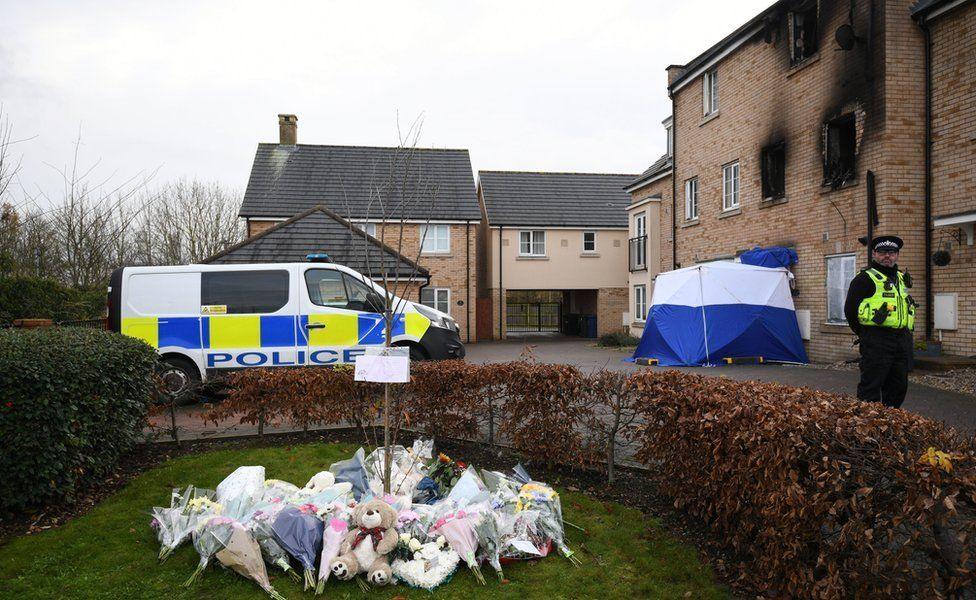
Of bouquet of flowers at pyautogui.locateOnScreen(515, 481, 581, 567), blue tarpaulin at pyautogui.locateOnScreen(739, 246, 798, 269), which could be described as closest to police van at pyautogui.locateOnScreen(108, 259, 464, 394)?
bouquet of flowers at pyautogui.locateOnScreen(515, 481, 581, 567)

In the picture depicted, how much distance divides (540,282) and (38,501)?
85.1 feet

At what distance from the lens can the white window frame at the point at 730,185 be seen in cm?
1828

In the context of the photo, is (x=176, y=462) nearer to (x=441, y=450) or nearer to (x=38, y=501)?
(x=38, y=501)

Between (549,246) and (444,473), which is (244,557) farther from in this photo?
(549,246)

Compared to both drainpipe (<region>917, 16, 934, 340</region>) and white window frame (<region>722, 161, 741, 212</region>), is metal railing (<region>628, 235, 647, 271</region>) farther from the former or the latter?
drainpipe (<region>917, 16, 934, 340</region>)

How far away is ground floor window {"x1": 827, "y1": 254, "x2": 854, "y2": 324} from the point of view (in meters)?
14.0

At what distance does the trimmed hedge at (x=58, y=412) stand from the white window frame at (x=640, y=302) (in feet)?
69.3

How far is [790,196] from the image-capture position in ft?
51.8

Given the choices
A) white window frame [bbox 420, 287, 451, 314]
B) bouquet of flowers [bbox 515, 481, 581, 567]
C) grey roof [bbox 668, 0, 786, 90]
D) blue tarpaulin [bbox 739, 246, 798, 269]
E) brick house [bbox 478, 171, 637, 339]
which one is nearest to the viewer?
bouquet of flowers [bbox 515, 481, 581, 567]

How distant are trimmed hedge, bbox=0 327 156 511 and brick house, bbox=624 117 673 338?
19.4 metres

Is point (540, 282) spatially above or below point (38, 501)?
above

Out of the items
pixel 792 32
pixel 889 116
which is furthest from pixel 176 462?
pixel 792 32

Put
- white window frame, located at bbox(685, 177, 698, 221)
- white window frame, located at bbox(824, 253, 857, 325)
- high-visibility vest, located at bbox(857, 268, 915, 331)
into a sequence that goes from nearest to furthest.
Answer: high-visibility vest, located at bbox(857, 268, 915, 331)
white window frame, located at bbox(824, 253, 857, 325)
white window frame, located at bbox(685, 177, 698, 221)

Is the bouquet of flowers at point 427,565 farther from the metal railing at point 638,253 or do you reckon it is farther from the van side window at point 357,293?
the metal railing at point 638,253
